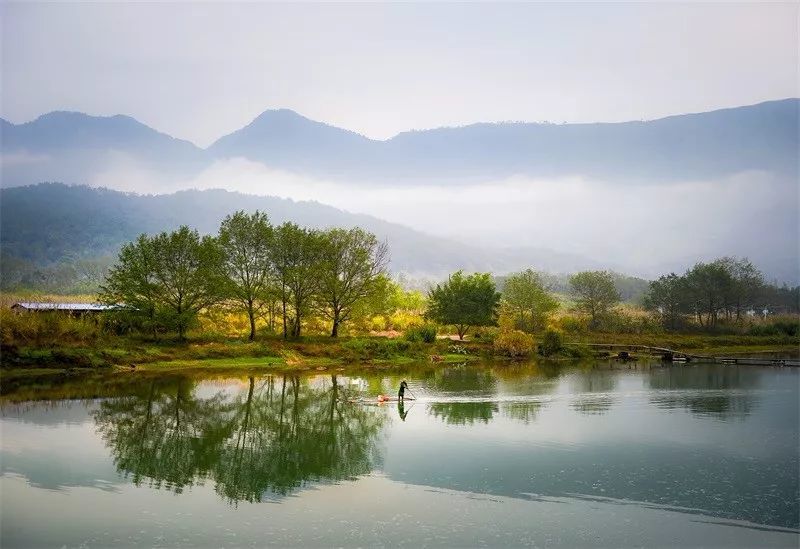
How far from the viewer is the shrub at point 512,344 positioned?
250ft

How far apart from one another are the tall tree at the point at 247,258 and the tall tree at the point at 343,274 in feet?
21.0

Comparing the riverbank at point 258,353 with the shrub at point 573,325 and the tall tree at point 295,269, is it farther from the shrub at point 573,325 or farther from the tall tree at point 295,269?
the shrub at point 573,325

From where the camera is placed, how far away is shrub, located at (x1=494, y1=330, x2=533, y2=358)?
76.1 metres

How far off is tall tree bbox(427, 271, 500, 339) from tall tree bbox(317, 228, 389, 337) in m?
10.6

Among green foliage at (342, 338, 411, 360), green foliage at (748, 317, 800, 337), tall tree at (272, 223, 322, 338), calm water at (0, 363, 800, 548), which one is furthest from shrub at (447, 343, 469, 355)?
green foliage at (748, 317, 800, 337)

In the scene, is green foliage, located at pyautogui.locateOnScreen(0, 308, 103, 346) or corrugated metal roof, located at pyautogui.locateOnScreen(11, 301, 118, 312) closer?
green foliage, located at pyautogui.locateOnScreen(0, 308, 103, 346)

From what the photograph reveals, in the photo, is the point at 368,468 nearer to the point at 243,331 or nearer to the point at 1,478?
the point at 1,478

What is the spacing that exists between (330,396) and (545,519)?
83.7 ft

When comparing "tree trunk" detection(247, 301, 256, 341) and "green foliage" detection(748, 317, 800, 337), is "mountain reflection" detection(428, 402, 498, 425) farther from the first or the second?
"green foliage" detection(748, 317, 800, 337)

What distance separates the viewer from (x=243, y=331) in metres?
69.9

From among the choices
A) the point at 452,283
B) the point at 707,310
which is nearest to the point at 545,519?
the point at 452,283

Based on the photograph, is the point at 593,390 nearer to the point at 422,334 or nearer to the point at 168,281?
the point at 422,334

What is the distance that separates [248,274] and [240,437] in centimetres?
3832

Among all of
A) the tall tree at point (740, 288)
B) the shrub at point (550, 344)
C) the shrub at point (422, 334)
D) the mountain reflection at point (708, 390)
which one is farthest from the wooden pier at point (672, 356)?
the tall tree at point (740, 288)
